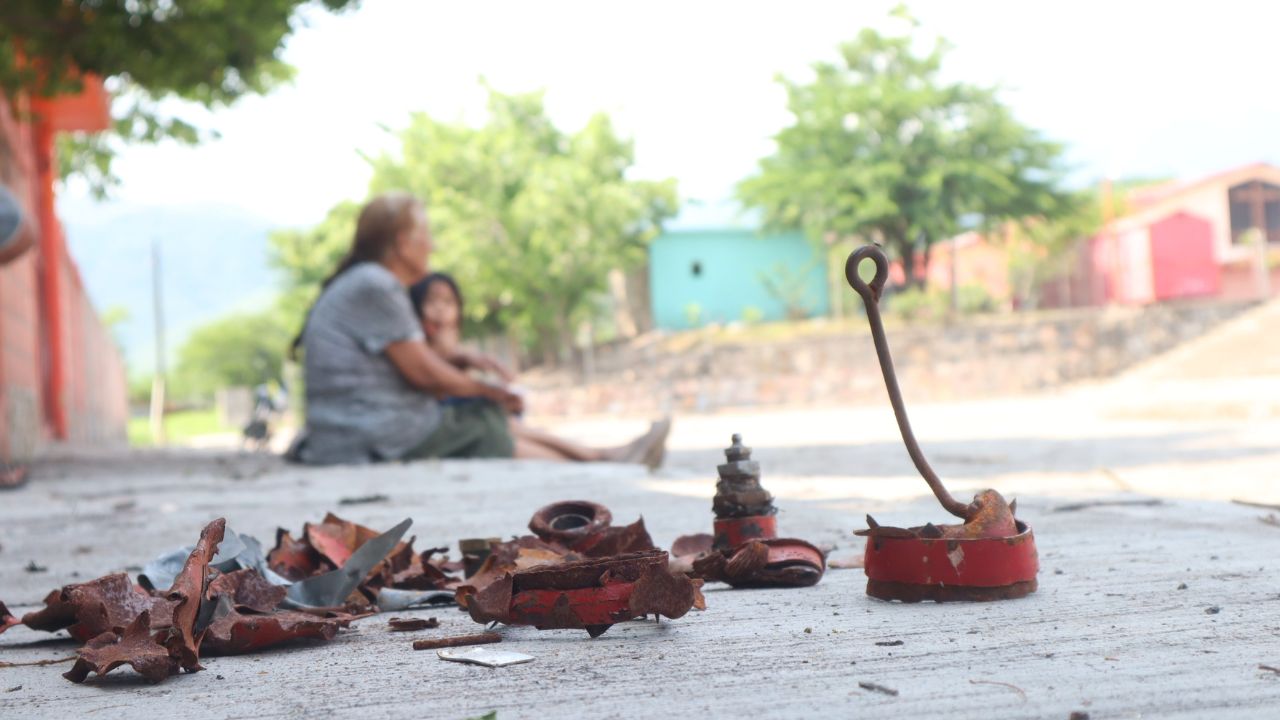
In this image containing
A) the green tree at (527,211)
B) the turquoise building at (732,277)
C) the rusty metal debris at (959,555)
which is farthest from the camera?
the turquoise building at (732,277)

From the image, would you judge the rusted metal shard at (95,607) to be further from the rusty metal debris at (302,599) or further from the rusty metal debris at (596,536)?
the rusty metal debris at (596,536)

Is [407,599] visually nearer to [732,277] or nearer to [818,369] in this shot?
[818,369]

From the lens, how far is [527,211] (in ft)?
71.1

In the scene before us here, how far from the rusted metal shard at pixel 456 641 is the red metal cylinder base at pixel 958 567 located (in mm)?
626

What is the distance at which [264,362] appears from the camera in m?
53.1

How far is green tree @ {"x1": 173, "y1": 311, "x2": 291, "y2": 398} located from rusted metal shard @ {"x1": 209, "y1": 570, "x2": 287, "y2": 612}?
5249cm

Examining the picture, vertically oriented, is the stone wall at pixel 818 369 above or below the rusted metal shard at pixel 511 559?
above

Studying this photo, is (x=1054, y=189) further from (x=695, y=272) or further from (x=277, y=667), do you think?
(x=277, y=667)

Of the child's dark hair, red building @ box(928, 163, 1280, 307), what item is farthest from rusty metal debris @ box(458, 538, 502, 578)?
red building @ box(928, 163, 1280, 307)

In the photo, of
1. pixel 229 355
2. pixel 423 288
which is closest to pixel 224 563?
pixel 423 288

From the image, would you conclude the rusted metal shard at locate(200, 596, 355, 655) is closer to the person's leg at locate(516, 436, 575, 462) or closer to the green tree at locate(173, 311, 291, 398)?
the person's leg at locate(516, 436, 575, 462)

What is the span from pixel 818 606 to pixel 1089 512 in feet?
5.11

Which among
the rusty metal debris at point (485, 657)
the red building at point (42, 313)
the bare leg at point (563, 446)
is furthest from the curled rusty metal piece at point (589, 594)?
the red building at point (42, 313)

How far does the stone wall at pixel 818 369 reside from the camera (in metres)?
21.3
